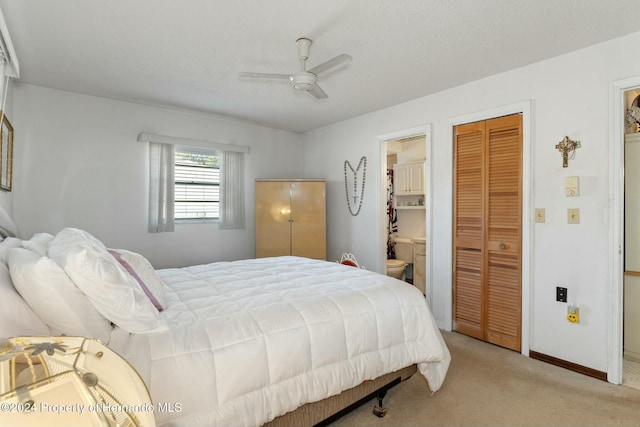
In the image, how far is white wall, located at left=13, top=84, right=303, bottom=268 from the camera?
3.31 m

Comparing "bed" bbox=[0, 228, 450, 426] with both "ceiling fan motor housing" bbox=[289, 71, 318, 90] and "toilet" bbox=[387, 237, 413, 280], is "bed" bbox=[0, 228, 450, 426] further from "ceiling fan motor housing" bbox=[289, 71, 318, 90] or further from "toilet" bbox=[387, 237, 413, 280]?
"toilet" bbox=[387, 237, 413, 280]

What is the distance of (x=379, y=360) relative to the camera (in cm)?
185

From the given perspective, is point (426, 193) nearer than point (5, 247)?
No

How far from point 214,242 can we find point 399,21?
3435 millimetres

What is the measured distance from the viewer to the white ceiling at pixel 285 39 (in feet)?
6.75

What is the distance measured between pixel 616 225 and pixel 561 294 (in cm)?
65

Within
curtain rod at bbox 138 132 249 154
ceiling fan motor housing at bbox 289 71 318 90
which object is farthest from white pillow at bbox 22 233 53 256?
curtain rod at bbox 138 132 249 154

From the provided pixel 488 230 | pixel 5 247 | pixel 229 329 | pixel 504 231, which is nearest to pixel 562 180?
pixel 504 231

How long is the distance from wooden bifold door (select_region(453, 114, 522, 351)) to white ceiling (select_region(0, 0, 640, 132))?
0.65 metres

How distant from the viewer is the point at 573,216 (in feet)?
8.54

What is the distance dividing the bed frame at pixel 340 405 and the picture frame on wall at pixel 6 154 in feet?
9.48

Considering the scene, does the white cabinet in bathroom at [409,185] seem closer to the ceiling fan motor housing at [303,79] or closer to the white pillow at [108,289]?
the ceiling fan motor housing at [303,79]

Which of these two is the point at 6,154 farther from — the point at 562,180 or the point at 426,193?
the point at 562,180

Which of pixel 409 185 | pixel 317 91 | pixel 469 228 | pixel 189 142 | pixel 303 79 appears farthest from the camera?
pixel 409 185
